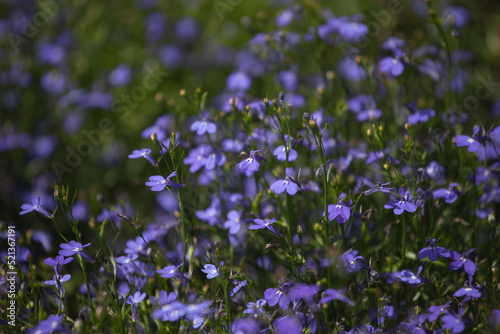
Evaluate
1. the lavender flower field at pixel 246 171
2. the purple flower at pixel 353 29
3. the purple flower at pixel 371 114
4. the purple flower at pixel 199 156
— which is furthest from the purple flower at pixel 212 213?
the purple flower at pixel 353 29

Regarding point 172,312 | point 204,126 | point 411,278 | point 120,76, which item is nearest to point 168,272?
point 172,312

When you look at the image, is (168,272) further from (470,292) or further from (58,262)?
(470,292)

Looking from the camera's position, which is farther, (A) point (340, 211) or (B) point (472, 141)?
(B) point (472, 141)

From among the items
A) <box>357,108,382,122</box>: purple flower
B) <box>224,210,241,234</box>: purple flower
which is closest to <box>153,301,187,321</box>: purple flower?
<box>224,210,241,234</box>: purple flower

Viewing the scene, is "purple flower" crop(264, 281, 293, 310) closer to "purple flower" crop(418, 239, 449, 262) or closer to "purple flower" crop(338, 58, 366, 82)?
"purple flower" crop(418, 239, 449, 262)

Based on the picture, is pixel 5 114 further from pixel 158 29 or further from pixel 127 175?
pixel 158 29

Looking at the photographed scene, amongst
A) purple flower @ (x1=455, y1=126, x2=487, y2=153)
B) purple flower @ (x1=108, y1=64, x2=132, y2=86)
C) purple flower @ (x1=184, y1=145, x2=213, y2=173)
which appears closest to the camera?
purple flower @ (x1=455, y1=126, x2=487, y2=153)

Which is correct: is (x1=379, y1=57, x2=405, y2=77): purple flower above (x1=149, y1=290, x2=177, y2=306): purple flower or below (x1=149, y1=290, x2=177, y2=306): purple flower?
above

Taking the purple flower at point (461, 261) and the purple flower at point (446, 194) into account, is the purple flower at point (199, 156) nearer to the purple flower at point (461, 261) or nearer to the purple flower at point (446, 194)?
the purple flower at point (446, 194)
